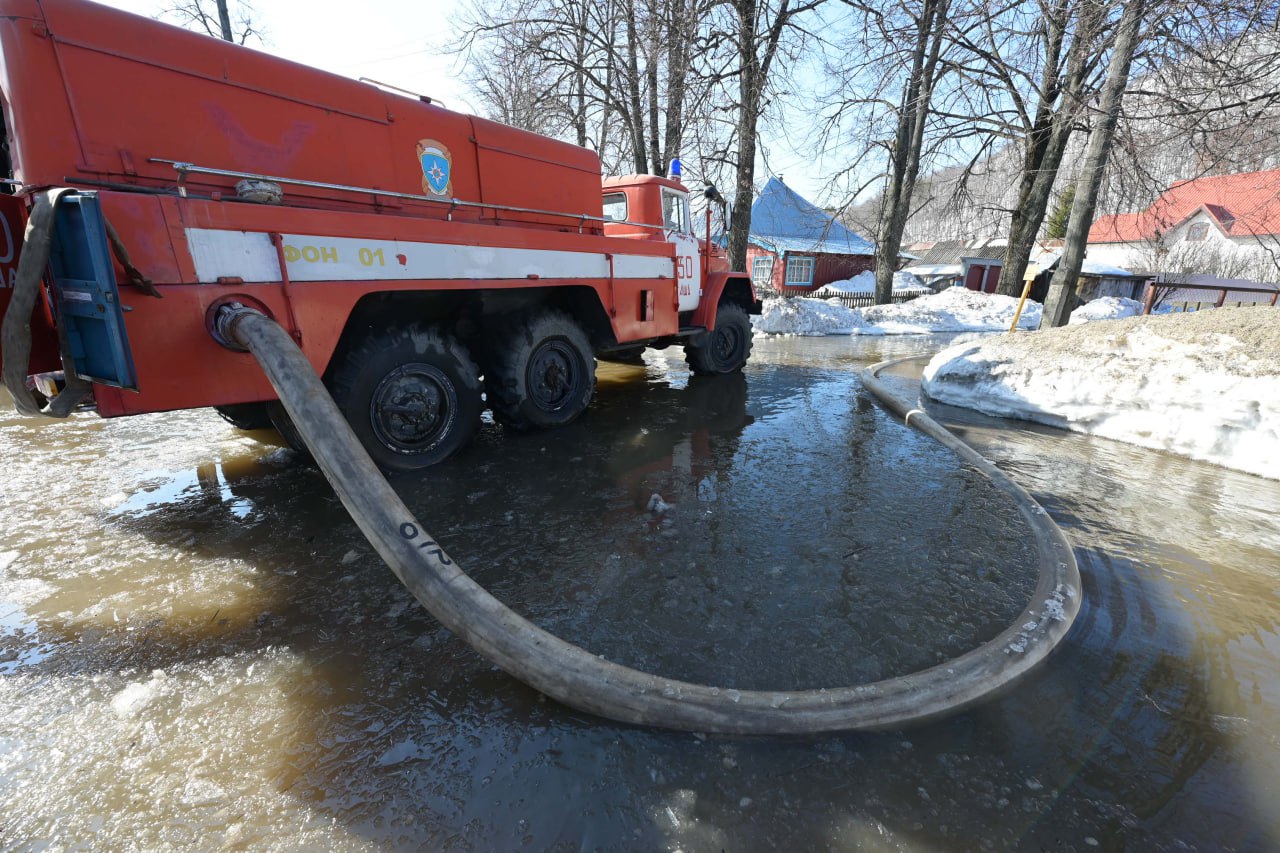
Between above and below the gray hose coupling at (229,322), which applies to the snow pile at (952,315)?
below

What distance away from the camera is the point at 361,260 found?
3.76 metres

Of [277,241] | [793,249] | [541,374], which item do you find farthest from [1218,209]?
[277,241]

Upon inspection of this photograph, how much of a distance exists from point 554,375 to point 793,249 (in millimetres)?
26865

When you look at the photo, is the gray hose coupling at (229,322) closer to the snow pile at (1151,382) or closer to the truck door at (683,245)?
the truck door at (683,245)

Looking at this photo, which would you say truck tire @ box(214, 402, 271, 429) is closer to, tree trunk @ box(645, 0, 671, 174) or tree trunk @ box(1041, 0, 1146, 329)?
tree trunk @ box(1041, 0, 1146, 329)

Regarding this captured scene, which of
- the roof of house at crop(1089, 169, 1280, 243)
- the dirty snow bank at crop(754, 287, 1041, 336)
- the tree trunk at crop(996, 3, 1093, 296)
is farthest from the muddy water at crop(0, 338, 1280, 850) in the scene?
the roof of house at crop(1089, 169, 1280, 243)

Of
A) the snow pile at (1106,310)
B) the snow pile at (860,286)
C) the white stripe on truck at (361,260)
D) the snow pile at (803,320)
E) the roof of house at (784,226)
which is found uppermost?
the roof of house at (784,226)

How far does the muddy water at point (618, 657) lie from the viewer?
5.56 feet

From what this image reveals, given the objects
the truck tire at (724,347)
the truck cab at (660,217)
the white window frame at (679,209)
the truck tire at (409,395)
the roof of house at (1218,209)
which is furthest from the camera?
the roof of house at (1218,209)

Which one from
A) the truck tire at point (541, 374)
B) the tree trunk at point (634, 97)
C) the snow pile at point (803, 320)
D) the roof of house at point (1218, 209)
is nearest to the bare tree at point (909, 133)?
the snow pile at point (803, 320)

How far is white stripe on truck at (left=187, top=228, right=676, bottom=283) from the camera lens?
3.14m

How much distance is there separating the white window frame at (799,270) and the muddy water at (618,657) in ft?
90.9

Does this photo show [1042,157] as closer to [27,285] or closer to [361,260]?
[361,260]

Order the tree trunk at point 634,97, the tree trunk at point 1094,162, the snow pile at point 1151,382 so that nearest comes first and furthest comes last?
the snow pile at point 1151,382
the tree trunk at point 1094,162
the tree trunk at point 634,97
